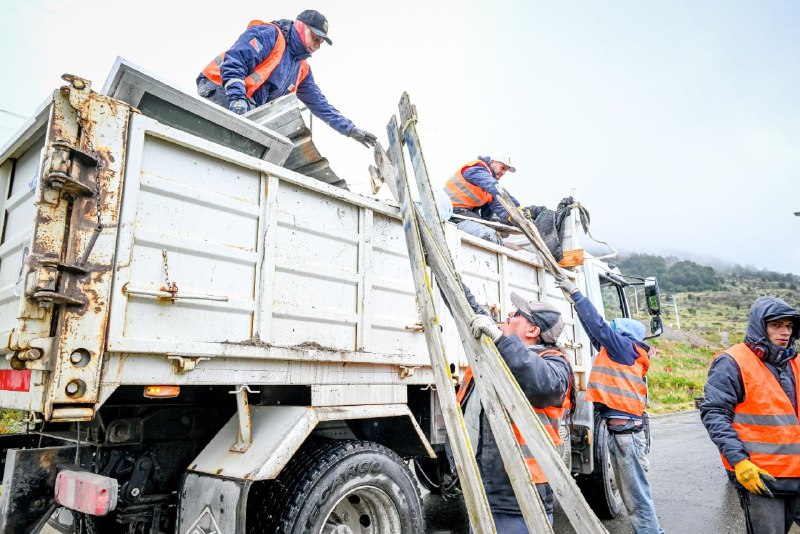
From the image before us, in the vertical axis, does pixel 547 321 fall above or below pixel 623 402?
above

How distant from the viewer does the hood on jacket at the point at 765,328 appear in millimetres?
2793

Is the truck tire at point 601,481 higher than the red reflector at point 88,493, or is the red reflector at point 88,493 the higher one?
the red reflector at point 88,493

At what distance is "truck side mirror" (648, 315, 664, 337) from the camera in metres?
5.80

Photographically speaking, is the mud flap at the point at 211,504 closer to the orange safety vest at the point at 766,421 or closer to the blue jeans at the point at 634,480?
the orange safety vest at the point at 766,421

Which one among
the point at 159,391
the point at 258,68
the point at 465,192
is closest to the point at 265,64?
the point at 258,68

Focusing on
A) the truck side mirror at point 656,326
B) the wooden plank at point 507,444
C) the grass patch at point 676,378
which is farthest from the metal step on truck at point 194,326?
the grass patch at point 676,378

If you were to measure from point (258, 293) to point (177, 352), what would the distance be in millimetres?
452

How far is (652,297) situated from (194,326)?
5.16 meters

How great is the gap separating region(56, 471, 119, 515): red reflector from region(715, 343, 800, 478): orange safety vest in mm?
2945

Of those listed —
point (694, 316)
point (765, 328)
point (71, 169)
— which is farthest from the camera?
point (694, 316)

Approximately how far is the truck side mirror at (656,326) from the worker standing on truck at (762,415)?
2.92 m

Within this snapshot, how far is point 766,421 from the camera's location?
2.71m

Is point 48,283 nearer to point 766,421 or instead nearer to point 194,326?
point 194,326

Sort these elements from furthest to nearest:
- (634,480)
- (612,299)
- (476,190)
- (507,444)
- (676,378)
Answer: (676,378) → (612,299) → (476,190) → (634,480) → (507,444)
